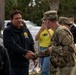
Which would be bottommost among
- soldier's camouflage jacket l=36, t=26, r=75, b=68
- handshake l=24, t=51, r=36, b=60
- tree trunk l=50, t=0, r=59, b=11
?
tree trunk l=50, t=0, r=59, b=11

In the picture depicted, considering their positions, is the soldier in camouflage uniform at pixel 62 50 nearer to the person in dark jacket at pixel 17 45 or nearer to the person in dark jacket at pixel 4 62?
the person in dark jacket at pixel 17 45

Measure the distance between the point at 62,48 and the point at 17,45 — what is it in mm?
965

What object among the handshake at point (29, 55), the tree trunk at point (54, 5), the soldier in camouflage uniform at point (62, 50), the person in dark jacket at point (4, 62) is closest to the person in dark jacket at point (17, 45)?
the handshake at point (29, 55)

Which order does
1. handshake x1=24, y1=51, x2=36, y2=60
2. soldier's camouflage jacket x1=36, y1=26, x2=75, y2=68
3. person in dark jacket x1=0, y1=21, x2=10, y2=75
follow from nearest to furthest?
person in dark jacket x1=0, y1=21, x2=10, y2=75 → soldier's camouflage jacket x1=36, y1=26, x2=75, y2=68 → handshake x1=24, y1=51, x2=36, y2=60

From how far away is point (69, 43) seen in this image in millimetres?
6562

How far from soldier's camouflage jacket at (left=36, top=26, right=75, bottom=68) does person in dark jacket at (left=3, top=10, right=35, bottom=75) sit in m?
0.64

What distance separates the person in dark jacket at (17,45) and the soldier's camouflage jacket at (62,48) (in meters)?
0.64

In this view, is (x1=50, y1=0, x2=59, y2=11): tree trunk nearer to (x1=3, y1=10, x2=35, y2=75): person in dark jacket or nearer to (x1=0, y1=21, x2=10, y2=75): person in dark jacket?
(x1=3, y1=10, x2=35, y2=75): person in dark jacket

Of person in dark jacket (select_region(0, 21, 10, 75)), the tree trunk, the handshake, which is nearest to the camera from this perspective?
person in dark jacket (select_region(0, 21, 10, 75))

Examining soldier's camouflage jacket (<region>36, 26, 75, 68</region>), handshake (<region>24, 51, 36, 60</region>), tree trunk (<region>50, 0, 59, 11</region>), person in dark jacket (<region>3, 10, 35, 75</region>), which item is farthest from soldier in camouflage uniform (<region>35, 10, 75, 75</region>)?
tree trunk (<region>50, 0, 59, 11</region>)

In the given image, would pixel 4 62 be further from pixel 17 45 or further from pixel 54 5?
pixel 54 5

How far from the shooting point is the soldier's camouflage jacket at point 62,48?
21.5 feet

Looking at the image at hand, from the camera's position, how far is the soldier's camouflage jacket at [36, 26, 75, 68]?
6562mm

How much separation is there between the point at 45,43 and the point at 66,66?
3242mm
